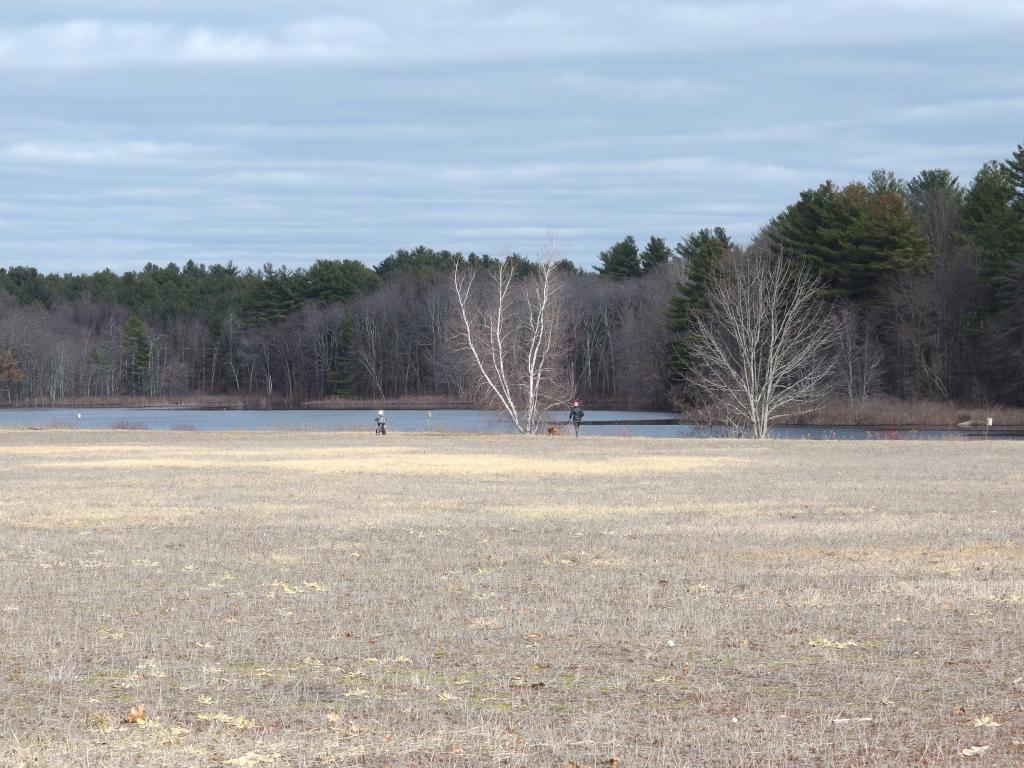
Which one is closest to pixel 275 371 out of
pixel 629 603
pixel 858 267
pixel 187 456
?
pixel 858 267

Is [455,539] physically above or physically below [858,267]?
below

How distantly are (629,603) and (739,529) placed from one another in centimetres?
669

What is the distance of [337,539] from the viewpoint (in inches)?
699

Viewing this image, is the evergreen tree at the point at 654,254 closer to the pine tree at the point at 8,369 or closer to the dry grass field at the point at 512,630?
the pine tree at the point at 8,369

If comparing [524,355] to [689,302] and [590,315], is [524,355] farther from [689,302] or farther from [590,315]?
[590,315]

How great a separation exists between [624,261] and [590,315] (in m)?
15.0

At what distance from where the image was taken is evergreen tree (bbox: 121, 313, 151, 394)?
425 ft

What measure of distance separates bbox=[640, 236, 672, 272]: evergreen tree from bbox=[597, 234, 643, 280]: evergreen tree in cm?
70

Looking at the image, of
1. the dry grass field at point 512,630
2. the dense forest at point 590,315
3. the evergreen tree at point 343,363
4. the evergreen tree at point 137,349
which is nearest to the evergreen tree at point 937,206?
the dense forest at point 590,315

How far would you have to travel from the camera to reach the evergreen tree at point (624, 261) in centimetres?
12788

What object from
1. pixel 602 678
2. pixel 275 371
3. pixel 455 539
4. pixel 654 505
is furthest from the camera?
pixel 275 371

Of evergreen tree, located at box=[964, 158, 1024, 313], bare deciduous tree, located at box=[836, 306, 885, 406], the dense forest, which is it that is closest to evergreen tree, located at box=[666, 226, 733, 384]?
the dense forest

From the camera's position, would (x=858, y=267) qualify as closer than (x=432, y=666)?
No

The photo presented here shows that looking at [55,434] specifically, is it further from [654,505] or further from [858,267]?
[858,267]
